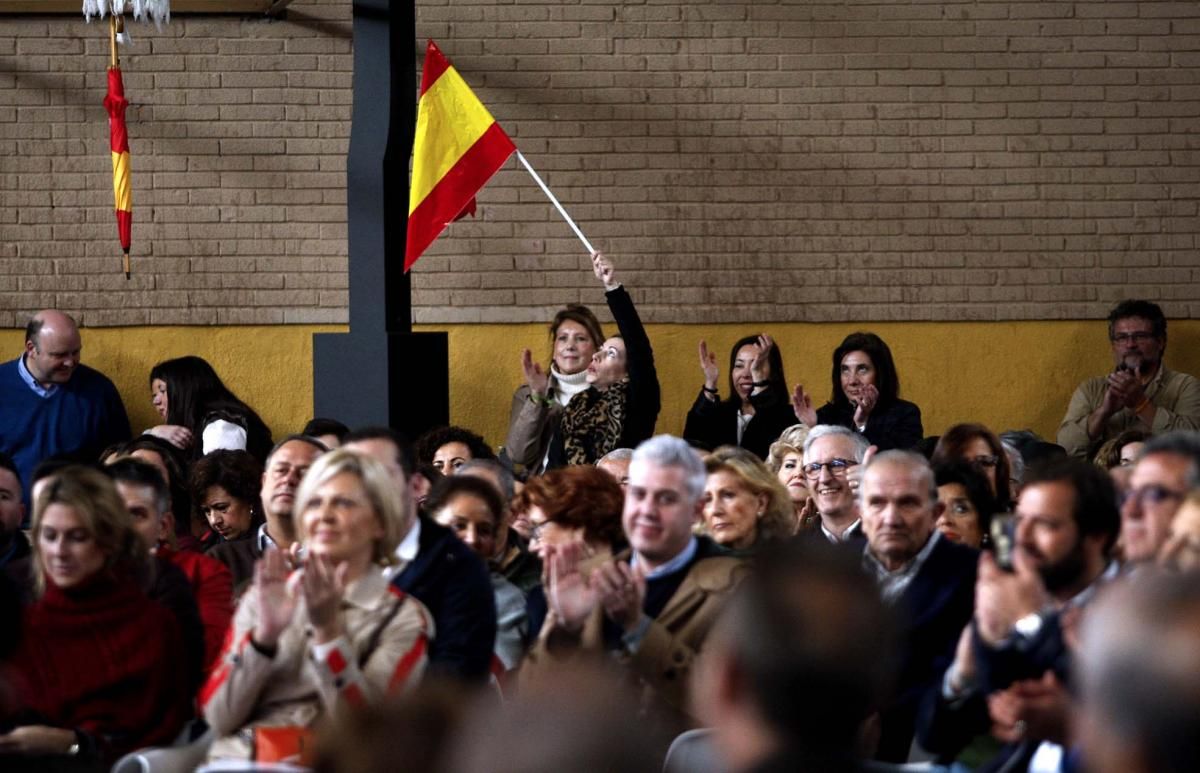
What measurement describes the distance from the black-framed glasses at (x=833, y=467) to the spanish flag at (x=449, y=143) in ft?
8.64

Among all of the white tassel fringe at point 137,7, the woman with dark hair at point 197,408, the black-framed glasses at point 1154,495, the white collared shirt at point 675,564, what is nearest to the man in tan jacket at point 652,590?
the white collared shirt at point 675,564

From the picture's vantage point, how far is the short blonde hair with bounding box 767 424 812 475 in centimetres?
705

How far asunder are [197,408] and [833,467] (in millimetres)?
3955

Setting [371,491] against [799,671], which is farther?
[371,491]

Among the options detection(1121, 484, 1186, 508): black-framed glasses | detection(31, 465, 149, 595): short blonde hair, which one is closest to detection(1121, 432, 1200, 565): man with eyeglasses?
detection(1121, 484, 1186, 508): black-framed glasses

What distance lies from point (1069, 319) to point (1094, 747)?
27.1 feet

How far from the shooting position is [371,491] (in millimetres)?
4230

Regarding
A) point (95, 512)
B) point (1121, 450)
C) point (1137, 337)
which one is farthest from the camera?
point (1137, 337)

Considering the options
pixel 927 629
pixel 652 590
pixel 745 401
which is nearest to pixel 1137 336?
pixel 745 401

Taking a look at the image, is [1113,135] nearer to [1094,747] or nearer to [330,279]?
[330,279]

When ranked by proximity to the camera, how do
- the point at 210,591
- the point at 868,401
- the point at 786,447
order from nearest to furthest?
1. the point at 210,591
2. the point at 786,447
3. the point at 868,401

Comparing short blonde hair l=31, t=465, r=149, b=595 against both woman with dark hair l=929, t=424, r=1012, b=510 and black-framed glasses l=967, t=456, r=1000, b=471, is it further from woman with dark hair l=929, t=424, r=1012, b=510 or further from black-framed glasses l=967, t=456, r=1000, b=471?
black-framed glasses l=967, t=456, r=1000, b=471

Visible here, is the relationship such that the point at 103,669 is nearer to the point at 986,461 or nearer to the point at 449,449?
the point at 449,449

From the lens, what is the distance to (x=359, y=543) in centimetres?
418
